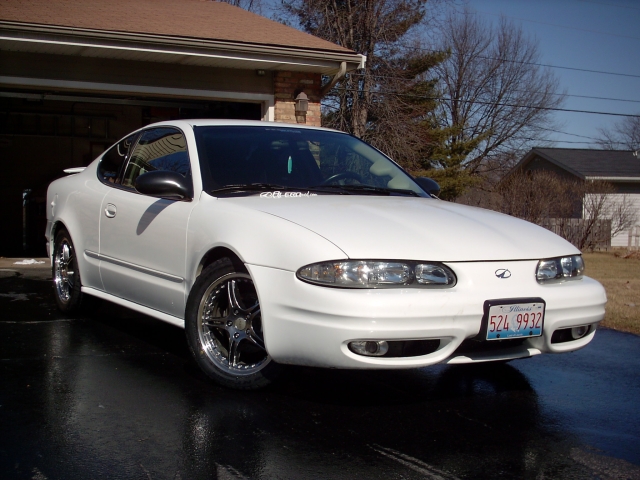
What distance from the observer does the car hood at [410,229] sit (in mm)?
3557

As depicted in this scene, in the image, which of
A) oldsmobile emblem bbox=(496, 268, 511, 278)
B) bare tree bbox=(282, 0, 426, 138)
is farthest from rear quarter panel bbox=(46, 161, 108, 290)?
bare tree bbox=(282, 0, 426, 138)

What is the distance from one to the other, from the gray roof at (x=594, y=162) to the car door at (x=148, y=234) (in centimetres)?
2854

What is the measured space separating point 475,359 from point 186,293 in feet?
5.62

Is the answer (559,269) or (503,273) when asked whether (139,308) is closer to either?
(503,273)

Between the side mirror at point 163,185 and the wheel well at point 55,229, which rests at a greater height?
the side mirror at point 163,185

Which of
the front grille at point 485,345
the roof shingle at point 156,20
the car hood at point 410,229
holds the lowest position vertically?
the front grille at point 485,345

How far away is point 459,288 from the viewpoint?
3535mm

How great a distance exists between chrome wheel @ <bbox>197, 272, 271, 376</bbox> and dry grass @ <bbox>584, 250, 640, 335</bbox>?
3920mm

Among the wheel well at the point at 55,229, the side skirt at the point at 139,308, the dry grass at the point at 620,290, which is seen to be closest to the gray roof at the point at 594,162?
the dry grass at the point at 620,290

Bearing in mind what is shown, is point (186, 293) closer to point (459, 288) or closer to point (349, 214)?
point (349, 214)

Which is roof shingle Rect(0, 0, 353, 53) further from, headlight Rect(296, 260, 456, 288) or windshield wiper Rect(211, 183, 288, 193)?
headlight Rect(296, 260, 456, 288)

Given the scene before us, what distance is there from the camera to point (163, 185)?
4348 millimetres

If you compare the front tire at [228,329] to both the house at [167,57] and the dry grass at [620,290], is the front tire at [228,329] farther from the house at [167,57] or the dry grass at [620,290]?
the house at [167,57]

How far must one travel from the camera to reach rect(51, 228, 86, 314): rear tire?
594 centimetres
